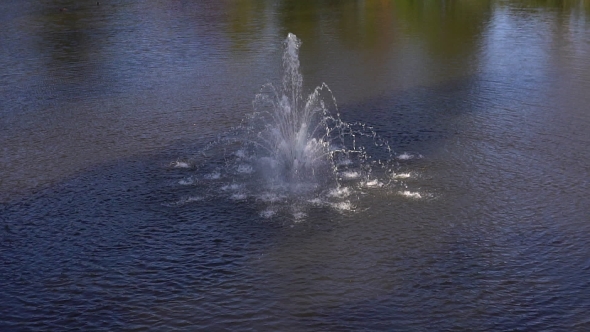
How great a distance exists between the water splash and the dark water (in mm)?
350

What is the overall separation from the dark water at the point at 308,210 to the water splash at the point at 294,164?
350 millimetres

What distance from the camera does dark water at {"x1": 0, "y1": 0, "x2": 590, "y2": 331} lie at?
34.3ft

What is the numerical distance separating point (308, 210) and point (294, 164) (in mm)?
2185

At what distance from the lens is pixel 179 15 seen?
37.3 metres

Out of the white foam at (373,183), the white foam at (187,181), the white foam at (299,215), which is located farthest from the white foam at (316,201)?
the white foam at (187,181)

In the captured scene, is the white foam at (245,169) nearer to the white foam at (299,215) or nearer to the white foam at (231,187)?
the white foam at (231,187)

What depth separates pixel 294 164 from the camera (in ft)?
50.6

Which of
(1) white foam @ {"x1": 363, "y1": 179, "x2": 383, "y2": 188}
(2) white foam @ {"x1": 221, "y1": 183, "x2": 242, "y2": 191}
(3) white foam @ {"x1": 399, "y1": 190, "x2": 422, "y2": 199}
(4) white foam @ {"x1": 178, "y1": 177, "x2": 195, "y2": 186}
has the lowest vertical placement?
(3) white foam @ {"x1": 399, "y1": 190, "x2": 422, "y2": 199}

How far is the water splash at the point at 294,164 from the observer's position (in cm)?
1393

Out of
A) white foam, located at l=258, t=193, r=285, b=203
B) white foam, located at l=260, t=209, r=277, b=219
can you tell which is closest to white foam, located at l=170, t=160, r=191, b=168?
white foam, located at l=258, t=193, r=285, b=203

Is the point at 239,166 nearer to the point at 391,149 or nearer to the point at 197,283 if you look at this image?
the point at 391,149

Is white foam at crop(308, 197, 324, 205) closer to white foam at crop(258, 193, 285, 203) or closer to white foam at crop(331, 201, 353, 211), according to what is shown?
white foam at crop(331, 201, 353, 211)

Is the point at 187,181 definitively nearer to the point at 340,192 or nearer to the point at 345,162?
the point at 340,192

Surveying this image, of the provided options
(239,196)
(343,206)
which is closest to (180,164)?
(239,196)
